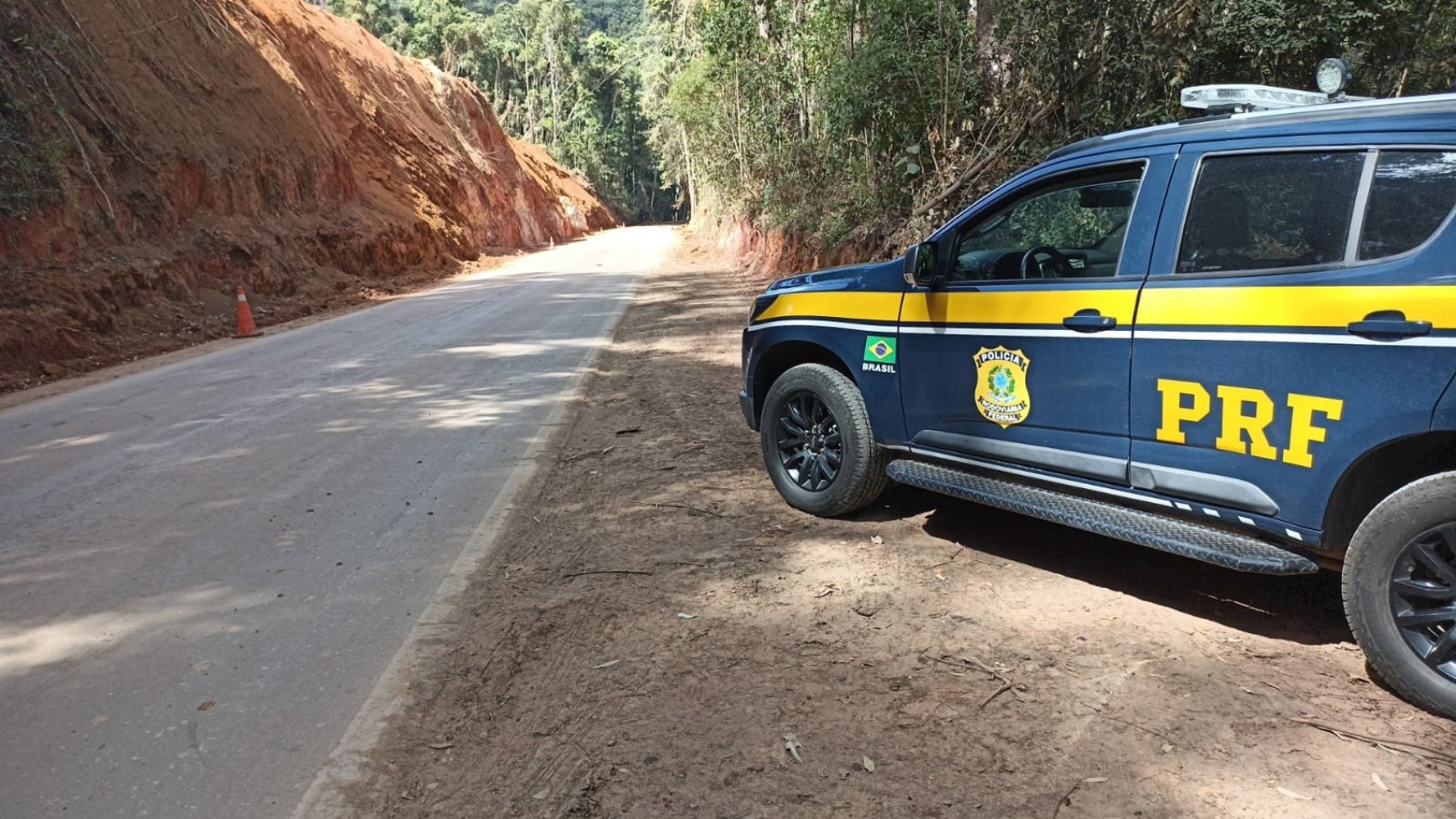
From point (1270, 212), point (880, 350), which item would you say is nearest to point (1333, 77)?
point (1270, 212)

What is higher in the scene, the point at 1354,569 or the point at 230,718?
the point at 1354,569

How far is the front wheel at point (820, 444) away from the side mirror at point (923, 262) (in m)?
0.75

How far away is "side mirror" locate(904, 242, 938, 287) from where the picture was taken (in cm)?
448

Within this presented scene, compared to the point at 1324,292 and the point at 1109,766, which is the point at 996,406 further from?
the point at 1109,766

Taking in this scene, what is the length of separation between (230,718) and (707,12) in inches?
948

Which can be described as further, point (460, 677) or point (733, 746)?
point (460, 677)

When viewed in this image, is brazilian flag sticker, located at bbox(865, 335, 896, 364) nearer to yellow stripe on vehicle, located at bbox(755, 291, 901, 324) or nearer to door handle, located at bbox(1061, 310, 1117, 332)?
yellow stripe on vehicle, located at bbox(755, 291, 901, 324)

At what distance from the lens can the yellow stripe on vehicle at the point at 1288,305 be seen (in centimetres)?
289

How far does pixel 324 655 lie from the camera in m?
3.70

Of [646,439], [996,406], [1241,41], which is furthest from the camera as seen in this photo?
[1241,41]

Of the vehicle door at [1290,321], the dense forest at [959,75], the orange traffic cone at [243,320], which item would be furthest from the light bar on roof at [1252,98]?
the orange traffic cone at [243,320]

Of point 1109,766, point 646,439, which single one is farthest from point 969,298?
point 646,439

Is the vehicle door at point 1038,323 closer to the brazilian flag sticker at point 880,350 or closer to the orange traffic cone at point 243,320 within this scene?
the brazilian flag sticker at point 880,350

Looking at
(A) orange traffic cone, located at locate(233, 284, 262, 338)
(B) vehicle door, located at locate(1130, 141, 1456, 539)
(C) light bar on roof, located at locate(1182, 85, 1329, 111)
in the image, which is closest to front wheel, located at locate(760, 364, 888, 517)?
(B) vehicle door, located at locate(1130, 141, 1456, 539)
